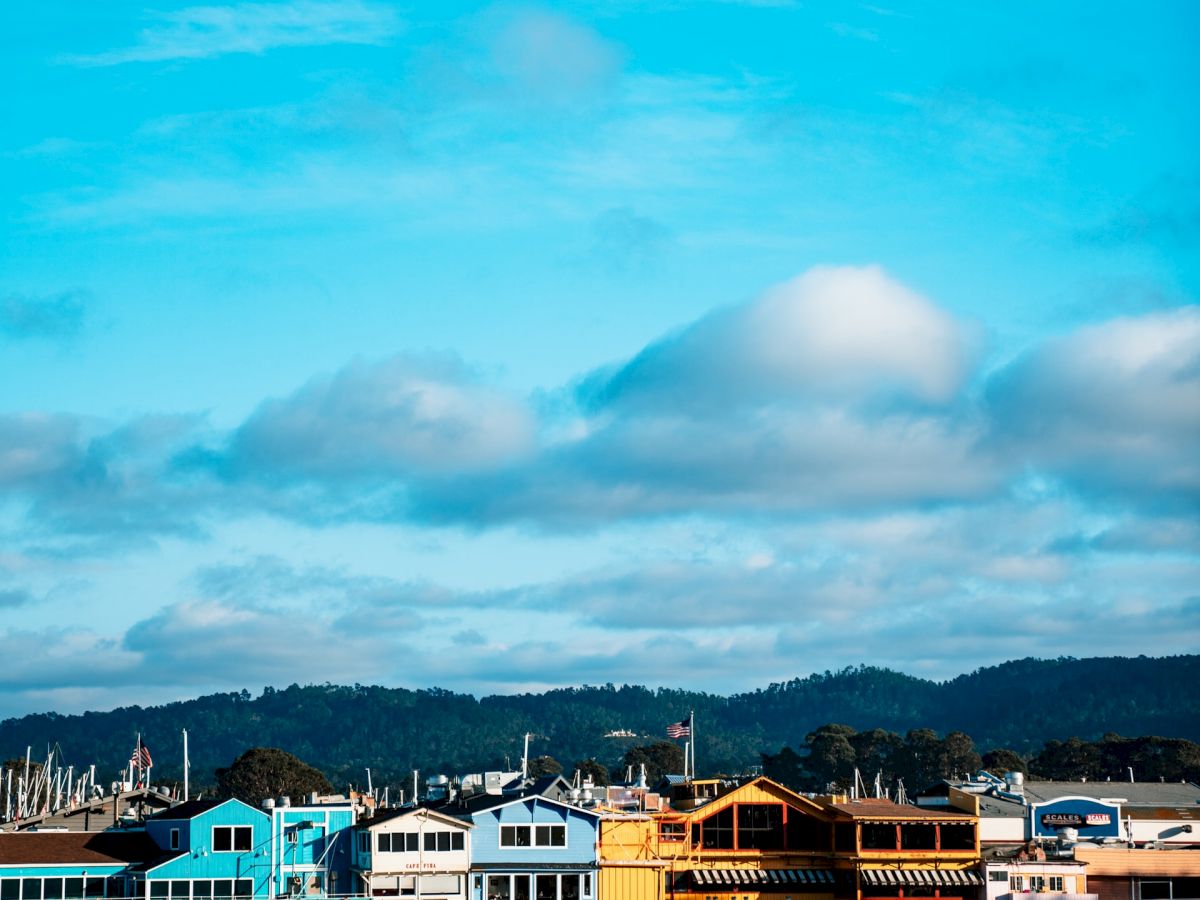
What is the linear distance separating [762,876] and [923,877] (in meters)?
9.81

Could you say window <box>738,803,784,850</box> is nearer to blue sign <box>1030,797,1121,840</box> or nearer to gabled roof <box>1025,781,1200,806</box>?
blue sign <box>1030,797,1121,840</box>

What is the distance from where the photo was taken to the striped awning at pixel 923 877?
10856 centimetres

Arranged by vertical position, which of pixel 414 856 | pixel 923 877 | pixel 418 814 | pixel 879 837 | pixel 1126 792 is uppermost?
pixel 1126 792

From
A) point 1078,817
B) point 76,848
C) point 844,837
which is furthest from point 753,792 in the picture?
point 76,848

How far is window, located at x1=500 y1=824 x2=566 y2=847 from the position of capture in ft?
343

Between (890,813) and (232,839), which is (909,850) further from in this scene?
(232,839)

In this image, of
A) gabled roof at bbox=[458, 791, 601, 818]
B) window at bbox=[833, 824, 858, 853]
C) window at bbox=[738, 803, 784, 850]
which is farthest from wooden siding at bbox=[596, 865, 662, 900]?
window at bbox=[833, 824, 858, 853]

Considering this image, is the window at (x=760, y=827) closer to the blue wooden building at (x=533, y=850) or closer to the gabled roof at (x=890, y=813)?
the gabled roof at (x=890, y=813)

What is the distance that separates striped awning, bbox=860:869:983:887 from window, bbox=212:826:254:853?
36153mm

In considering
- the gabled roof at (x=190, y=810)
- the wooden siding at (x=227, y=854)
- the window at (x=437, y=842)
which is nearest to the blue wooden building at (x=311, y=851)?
the wooden siding at (x=227, y=854)

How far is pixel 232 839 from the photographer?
100312 millimetres

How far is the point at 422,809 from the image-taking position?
103 m

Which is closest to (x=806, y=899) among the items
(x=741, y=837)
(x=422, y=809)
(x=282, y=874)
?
(x=741, y=837)

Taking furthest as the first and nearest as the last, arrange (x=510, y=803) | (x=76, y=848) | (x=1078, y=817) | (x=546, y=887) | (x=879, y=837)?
(x=1078, y=817) < (x=879, y=837) < (x=510, y=803) < (x=546, y=887) < (x=76, y=848)
